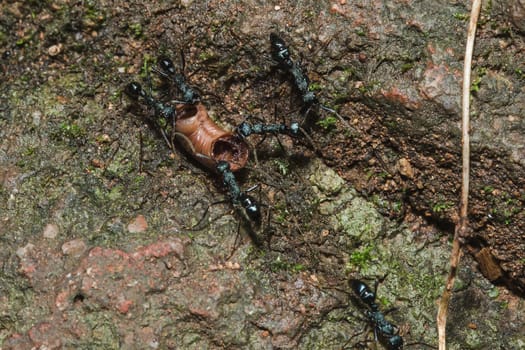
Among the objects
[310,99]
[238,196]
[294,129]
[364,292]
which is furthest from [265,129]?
[364,292]

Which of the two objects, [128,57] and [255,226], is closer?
[255,226]

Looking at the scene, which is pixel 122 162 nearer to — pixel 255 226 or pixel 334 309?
pixel 255 226

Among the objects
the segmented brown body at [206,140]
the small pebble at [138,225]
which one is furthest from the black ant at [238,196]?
the small pebble at [138,225]

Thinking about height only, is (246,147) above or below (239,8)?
below

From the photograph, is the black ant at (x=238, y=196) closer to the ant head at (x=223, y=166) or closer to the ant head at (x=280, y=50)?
the ant head at (x=223, y=166)

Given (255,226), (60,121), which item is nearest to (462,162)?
(255,226)

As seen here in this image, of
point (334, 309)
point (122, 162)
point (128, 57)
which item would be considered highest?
point (128, 57)

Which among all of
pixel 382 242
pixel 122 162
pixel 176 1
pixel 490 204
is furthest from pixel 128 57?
pixel 490 204

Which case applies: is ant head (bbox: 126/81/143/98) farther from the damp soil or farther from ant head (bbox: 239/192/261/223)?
ant head (bbox: 239/192/261/223)
